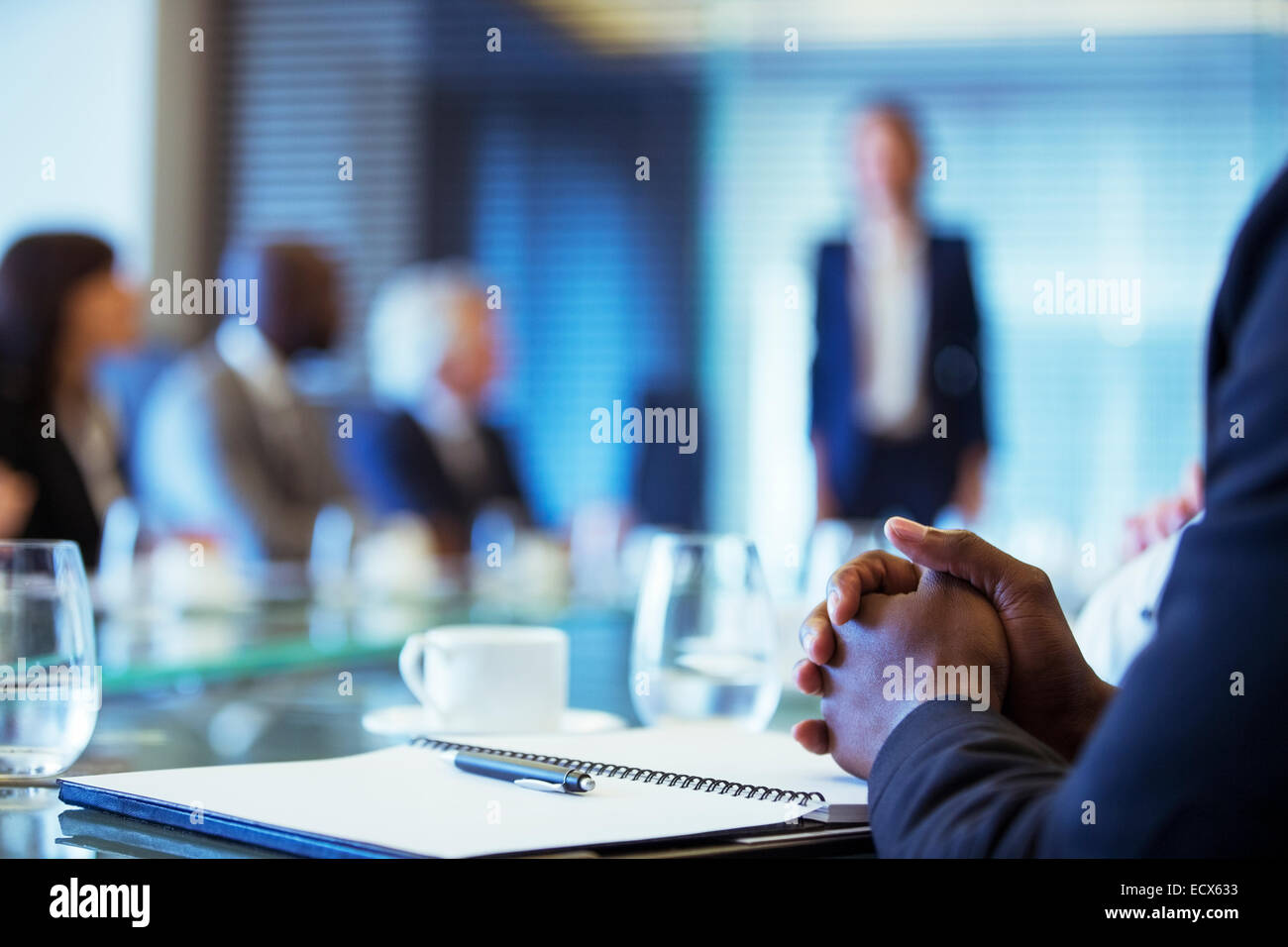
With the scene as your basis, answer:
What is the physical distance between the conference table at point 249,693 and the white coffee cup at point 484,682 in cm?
4

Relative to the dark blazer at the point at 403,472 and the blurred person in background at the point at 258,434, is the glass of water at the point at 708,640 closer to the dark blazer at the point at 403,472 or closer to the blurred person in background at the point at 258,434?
the blurred person in background at the point at 258,434

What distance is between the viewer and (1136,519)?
3.81ft

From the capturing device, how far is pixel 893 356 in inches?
135

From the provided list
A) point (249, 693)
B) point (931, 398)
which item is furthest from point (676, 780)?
point (931, 398)

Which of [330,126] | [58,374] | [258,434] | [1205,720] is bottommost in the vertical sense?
[1205,720]

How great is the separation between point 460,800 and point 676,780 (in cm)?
11

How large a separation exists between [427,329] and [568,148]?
51.6 inches

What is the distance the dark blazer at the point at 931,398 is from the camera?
3135 millimetres

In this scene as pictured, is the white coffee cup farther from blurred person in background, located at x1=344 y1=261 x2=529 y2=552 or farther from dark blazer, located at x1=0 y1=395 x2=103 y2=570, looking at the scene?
blurred person in background, located at x1=344 y1=261 x2=529 y2=552

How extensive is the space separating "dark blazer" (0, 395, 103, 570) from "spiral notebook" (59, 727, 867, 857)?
1.85 m

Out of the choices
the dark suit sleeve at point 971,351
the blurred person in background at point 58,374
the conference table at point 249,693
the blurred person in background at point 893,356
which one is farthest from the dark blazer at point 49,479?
the dark suit sleeve at point 971,351

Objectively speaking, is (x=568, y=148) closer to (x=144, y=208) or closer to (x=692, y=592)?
(x=144, y=208)

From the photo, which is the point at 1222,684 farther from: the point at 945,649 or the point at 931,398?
the point at 931,398
